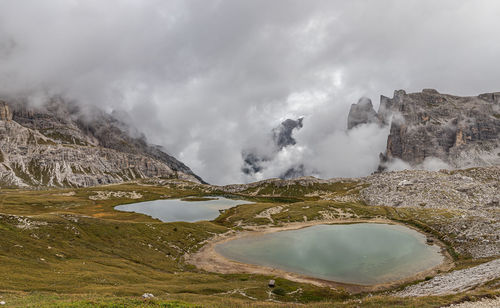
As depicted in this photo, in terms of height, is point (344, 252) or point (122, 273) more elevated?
point (122, 273)

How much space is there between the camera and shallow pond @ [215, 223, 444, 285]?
210 ft

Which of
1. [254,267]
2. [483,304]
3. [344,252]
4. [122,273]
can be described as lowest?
[254,267]

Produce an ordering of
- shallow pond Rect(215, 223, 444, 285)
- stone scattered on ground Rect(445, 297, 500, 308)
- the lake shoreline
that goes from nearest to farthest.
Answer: stone scattered on ground Rect(445, 297, 500, 308)
the lake shoreline
shallow pond Rect(215, 223, 444, 285)

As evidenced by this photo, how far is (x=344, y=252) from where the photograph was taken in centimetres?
7900

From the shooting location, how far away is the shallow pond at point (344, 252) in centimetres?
6412

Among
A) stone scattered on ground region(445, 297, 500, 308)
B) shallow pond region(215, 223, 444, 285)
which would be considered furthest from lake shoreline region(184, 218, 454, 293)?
stone scattered on ground region(445, 297, 500, 308)

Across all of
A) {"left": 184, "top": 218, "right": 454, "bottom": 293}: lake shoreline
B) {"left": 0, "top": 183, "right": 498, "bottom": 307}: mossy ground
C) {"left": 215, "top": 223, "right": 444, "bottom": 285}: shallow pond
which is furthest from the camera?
{"left": 215, "top": 223, "right": 444, "bottom": 285}: shallow pond

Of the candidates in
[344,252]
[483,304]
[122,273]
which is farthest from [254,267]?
[483,304]

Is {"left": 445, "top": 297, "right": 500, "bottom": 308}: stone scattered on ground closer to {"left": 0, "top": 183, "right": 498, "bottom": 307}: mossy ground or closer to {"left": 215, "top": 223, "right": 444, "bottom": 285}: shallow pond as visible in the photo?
{"left": 0, "top": 183, "right": 498, "bottom": 307}: mossy ground

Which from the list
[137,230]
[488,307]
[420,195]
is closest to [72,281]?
[137,230]

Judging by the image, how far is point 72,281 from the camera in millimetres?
42781

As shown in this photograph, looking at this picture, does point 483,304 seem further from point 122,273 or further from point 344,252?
point 122,273

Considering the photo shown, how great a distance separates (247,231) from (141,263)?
54519 millimetres

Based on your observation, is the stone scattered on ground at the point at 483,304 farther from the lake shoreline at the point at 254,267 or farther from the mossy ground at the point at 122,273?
the lake shoreline at the point at 254,267
